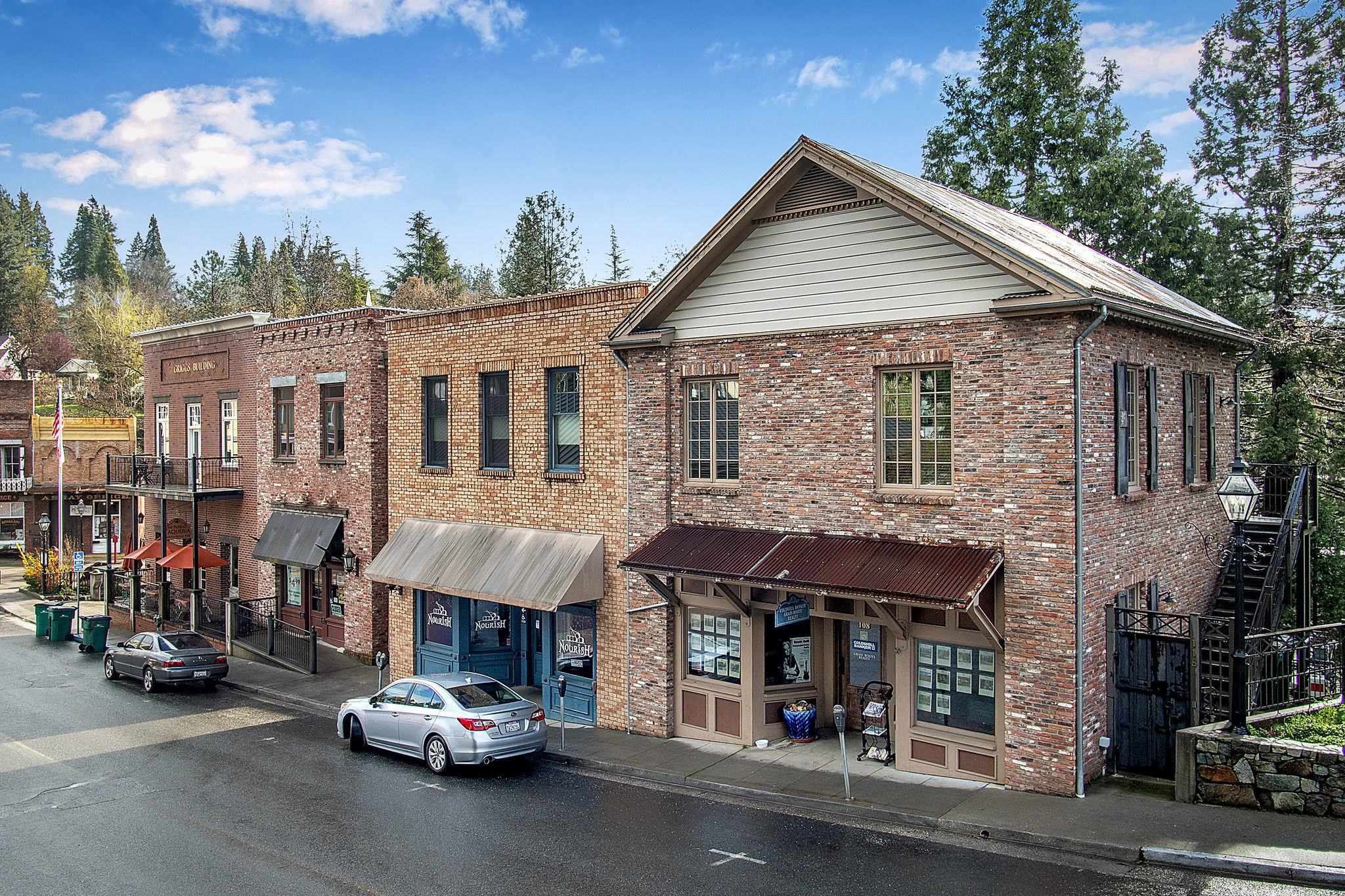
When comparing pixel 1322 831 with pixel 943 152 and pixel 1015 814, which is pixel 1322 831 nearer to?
pixel 1015 814

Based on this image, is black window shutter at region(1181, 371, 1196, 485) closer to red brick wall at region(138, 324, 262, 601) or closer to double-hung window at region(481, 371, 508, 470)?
double-hung window at region(481, 371, 508, 470)

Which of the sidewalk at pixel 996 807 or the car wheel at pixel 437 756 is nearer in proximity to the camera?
the sidewalk at pixel 996 807

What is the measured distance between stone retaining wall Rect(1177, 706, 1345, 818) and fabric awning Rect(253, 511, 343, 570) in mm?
20048

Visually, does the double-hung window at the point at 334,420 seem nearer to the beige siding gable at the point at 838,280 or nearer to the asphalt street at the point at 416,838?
the asphalt street at the point at 416,838

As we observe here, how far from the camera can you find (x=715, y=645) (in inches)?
625

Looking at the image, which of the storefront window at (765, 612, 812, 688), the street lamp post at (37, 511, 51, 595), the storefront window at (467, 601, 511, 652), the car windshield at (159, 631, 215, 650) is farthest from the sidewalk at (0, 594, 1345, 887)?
the street lamp post at (37, 511, 51, 595)

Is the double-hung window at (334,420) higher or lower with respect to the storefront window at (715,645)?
higher

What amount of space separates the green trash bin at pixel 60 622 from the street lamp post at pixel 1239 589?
32.2 metres

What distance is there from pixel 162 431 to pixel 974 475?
98.8ft

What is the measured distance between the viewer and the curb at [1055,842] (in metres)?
9.38

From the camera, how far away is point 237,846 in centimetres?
1157

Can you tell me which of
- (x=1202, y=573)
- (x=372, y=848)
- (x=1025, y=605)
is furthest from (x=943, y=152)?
(x=372, y=848)

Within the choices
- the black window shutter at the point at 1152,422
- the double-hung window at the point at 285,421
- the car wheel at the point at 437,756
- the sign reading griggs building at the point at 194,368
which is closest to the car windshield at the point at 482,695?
the car wheel at the point at 437,756

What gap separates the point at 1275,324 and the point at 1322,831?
19676 millimetres
